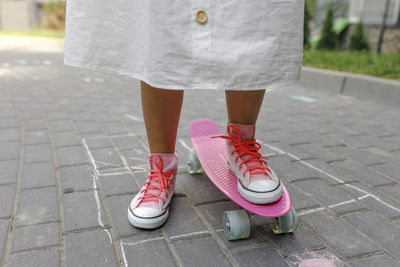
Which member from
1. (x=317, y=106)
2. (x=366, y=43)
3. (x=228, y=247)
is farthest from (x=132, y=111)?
(x=366, y=43)

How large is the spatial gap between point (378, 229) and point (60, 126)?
221 centimetres

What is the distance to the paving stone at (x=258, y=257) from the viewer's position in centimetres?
115

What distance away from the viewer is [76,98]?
11.9 ft

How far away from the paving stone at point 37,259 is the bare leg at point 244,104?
0.85 metres

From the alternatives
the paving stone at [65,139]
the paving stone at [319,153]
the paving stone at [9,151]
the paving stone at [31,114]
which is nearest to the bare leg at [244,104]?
the paving stone at [319,153]

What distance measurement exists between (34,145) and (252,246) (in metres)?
1.60

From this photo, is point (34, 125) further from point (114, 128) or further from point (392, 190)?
point (392, 190)

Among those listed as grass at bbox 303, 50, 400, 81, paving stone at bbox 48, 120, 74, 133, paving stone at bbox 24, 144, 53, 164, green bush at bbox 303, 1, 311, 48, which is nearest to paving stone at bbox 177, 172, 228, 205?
paving stone at bbox 24, 144, 53, 164

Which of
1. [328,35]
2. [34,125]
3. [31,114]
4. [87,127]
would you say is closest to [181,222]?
[87,127]

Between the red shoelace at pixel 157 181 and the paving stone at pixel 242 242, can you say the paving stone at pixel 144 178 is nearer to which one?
the red shoelace at pixel 157 181

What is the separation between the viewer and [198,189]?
1.65 meters

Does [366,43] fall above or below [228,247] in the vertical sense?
above

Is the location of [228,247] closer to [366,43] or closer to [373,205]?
[373,205]

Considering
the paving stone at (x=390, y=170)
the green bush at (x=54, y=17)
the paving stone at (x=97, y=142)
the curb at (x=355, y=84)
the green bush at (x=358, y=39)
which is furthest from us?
the green bush at (x=54, y=17)
